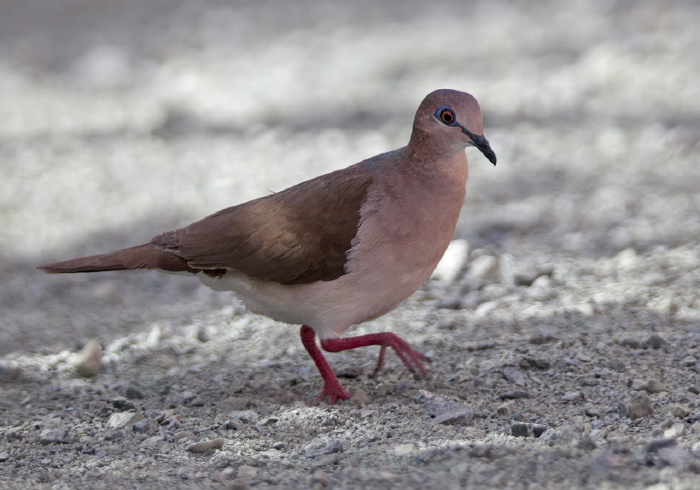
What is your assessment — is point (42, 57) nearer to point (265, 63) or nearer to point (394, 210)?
point (265, 63)

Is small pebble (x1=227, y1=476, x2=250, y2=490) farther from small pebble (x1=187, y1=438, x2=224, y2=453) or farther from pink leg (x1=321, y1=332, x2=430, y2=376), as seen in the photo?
pink leg (x1=321, y1=332, x2=430, y2=376)

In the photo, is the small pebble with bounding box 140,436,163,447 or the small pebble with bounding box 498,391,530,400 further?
the small pebble with bounding box 498,391,530,400

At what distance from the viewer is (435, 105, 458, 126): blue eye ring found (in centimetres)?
429

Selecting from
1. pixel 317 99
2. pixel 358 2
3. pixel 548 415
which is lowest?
pixel 548 415

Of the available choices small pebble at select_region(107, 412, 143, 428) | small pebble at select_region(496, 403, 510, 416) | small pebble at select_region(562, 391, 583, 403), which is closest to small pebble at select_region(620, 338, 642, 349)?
small pebble at select_region(562, 391, 583, 403)

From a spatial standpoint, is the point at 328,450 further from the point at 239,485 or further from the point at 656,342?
the point at 656,342

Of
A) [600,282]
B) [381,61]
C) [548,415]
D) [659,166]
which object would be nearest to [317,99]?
[381,61]

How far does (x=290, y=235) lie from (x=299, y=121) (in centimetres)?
473

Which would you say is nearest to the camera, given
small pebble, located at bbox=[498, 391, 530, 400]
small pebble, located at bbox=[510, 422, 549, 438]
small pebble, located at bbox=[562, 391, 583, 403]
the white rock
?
small pebble, located at bbox=[510, 422, 549, 438]

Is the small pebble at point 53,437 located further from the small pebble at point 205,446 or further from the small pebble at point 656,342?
the small pebble at point 656,342

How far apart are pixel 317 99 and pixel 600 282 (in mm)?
4711

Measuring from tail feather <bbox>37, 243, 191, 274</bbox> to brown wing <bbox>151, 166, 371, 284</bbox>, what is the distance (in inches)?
2.7

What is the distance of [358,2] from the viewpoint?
43.1 feet

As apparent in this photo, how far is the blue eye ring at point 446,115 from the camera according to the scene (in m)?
4.29
